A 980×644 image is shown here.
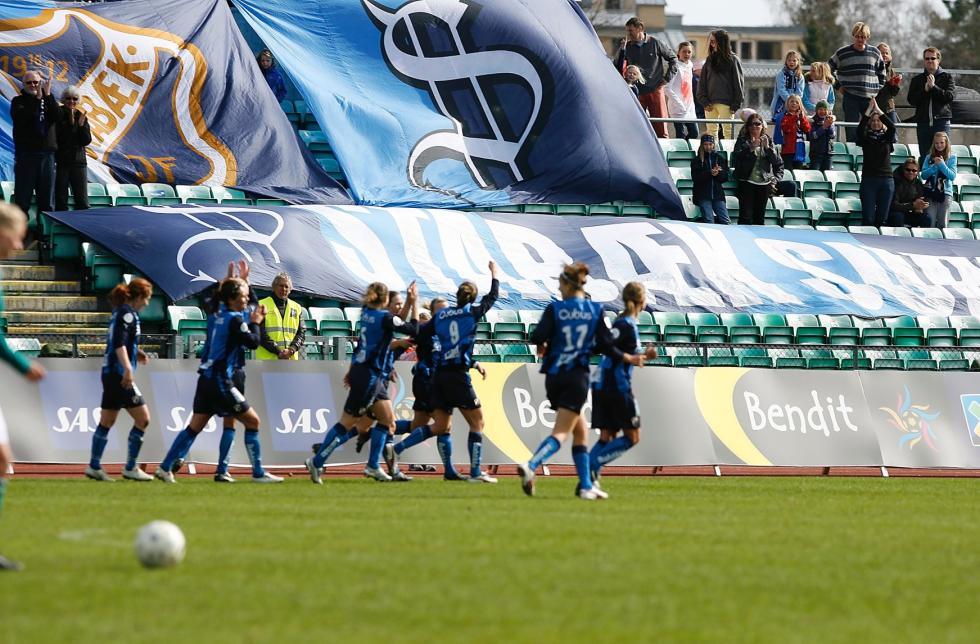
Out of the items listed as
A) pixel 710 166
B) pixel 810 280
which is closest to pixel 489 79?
pixel 710 166

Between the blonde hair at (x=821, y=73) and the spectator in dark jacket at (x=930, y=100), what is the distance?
4.86ft

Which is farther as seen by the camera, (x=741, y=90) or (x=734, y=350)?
(x=741, y=90)

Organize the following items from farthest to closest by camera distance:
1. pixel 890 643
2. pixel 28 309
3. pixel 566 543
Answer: pixel 28 309, pixel 566 543, pixel 890 643

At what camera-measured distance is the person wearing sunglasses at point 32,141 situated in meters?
20.6

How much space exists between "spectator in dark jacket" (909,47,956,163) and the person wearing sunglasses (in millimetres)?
15331

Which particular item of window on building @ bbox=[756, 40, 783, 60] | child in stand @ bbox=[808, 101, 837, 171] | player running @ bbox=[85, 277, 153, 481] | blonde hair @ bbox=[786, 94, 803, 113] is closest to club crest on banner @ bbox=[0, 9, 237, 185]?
player running @ bbox=[85, 277, 153, 481]

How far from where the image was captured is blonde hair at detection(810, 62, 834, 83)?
27.9m

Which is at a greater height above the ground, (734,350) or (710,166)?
(710,166)

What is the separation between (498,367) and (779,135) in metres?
11.2

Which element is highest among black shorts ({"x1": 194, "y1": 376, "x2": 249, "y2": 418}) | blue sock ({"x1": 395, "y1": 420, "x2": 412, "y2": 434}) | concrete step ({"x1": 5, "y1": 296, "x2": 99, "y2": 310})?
concrete step ({"x1": 5, "y1": 296, "x2": 99, "y2": 310})

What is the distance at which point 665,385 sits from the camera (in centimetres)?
1872

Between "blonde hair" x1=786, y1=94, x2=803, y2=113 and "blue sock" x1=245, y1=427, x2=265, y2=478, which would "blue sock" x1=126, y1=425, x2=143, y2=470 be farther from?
"blonde hair" x1=786, y1=94, x2=803, y2=113

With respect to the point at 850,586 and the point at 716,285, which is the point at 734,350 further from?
the point at 850,586

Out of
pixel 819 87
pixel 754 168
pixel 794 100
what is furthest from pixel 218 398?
pixel 819 87
